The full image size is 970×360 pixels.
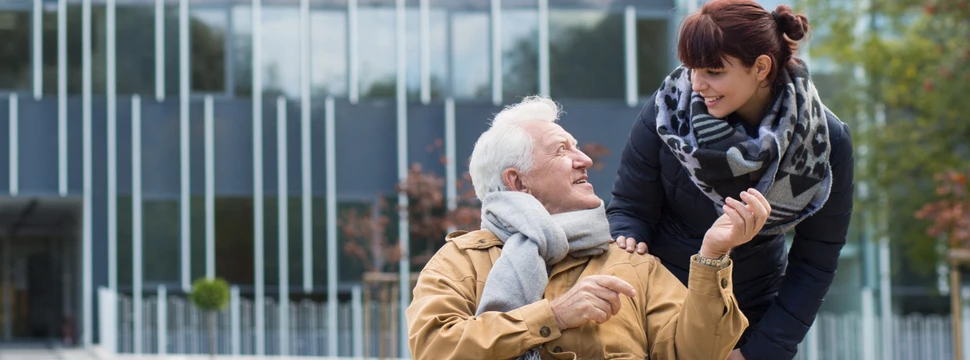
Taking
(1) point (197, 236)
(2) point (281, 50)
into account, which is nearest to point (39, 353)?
(1) point (197, 236)

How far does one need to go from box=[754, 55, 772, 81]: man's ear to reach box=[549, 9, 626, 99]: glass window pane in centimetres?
1774

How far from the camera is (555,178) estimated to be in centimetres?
371

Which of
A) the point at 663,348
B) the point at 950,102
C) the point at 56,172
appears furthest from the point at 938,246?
Answer: the point at 663,348

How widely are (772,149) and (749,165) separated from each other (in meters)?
0.07

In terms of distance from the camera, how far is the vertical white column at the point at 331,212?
68.1 feet

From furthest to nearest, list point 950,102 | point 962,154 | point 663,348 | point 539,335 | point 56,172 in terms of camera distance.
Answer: point 56,172
point 962,154
point 950,102
point 663,348
point 539,335

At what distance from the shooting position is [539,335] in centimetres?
336

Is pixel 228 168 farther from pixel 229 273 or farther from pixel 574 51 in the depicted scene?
pixel 574 51

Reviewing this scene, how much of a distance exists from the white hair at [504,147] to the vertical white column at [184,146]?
1746 cm

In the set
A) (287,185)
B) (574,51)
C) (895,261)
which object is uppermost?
(574,51)

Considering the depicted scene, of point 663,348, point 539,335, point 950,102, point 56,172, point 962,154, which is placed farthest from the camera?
point 56,172

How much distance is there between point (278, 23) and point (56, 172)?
4.09m

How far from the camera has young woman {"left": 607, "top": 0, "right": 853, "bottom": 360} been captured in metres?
3.35

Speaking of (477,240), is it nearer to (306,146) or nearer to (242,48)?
(306,146)
